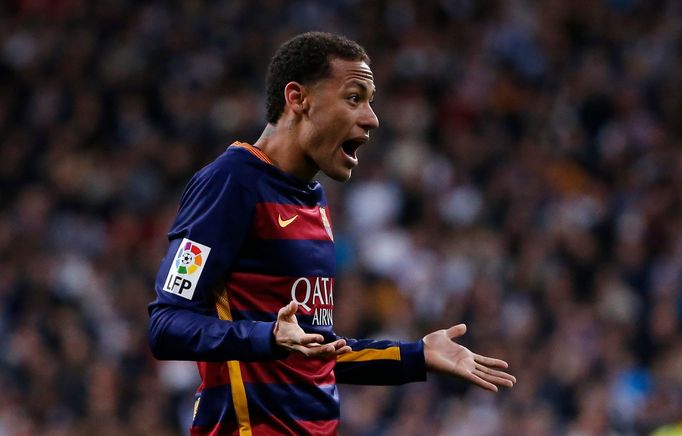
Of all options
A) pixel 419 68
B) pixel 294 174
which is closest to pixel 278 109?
pixel 294 174

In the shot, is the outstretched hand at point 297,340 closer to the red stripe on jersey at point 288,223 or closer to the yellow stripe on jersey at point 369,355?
the red stripe on jersey at point 288,223

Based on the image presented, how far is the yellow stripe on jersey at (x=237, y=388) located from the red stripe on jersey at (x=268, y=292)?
27 millimetres

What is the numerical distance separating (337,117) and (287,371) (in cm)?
76

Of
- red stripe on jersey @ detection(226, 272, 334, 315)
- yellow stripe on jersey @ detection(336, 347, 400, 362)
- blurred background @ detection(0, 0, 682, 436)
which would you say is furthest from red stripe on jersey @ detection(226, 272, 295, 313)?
blurred background @ detection(0, 0, 682, 436)

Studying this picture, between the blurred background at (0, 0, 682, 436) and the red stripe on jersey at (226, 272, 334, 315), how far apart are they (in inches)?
189

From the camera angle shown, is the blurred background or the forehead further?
the blurred background

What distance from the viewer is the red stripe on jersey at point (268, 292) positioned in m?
3.45

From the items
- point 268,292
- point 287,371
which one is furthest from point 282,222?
point 287,371

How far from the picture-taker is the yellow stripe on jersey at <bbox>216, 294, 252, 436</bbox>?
3.41 metres

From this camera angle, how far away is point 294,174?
3.64 m

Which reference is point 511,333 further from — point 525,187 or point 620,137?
point 620,137

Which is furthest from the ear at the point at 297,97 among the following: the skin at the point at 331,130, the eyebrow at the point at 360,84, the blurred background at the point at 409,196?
the blurred background at the point at 409,196

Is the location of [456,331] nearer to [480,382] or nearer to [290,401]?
[480,382]

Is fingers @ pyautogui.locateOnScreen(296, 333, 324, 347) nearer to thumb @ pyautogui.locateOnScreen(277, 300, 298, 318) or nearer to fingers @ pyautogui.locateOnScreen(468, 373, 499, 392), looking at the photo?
thumb @ pyautogui.locateOnScreen(277, 300, 298, 318)
